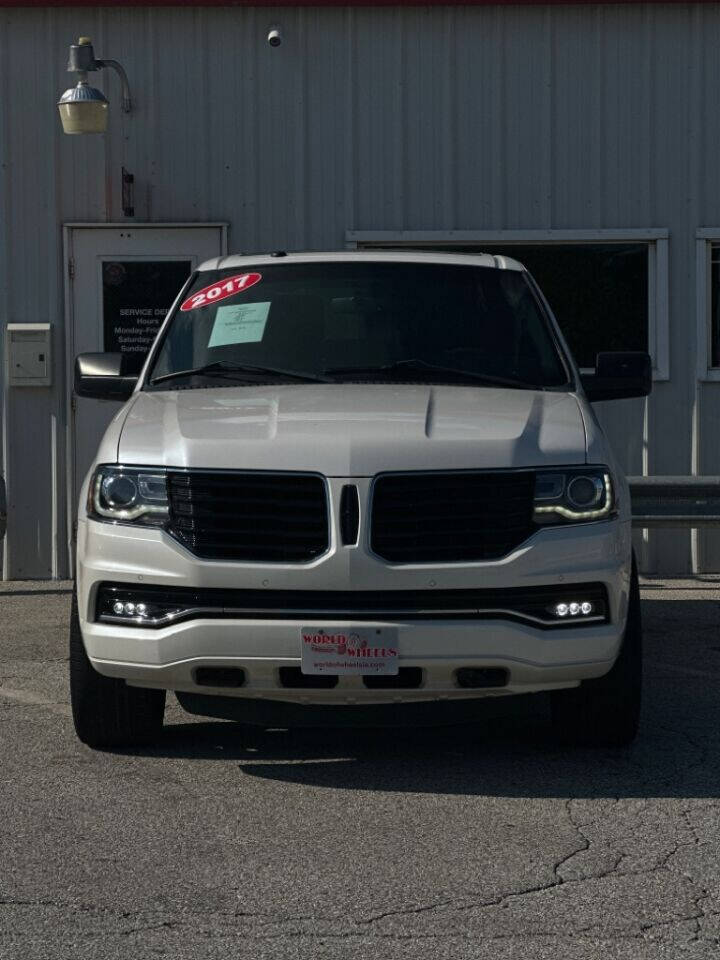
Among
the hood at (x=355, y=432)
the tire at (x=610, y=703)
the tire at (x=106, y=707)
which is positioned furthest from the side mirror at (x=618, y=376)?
the tire at (x=106, y=707)

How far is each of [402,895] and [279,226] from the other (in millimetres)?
7317

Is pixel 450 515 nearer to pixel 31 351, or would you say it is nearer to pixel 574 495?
pixel 574 495

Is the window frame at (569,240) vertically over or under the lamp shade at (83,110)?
under

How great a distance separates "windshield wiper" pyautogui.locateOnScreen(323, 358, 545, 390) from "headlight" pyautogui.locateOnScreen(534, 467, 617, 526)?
94 centimetres

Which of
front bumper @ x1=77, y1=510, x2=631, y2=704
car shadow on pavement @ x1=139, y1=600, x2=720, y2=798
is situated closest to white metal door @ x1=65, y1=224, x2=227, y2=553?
car shadow on pavement @ x1=139, y1=600, x2=720, y2=798

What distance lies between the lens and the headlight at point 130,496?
5.35m

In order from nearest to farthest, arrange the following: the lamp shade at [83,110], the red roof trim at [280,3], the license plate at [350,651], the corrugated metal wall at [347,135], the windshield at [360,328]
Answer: the license plate at [350,651]
the windshield at [360,328]
the lamp shade at [83,110]
the red roof trim at [280,3]
the corrugated metal wall at [347,135]

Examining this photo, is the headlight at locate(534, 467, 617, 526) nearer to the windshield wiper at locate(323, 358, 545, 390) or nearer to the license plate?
the license plate

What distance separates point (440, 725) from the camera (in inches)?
227

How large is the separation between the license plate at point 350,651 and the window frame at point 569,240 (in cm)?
616

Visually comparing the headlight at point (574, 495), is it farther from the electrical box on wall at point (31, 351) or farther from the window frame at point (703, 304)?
the electrical box on wall at point (31, 351)

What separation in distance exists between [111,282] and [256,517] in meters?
6.04

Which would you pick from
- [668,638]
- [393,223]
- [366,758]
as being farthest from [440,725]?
[393,223]

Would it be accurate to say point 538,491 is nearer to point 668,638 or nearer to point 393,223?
point 668,638
